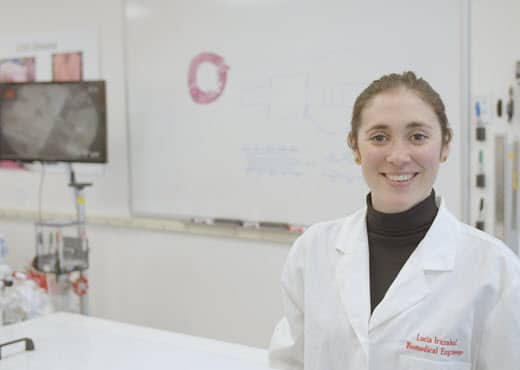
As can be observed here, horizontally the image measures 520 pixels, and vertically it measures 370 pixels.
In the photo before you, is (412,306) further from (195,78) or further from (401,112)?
(195,78)

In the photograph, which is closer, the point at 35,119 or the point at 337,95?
the point at 337,95

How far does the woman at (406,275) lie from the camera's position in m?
1.09

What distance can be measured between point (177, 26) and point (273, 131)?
791mm

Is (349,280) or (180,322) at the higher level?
(349,280)

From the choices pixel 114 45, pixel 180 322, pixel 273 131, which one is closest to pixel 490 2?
pixel 273 131

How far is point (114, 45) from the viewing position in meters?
3.43

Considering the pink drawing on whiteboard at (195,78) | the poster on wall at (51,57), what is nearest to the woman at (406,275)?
the pink drawing on whiteboard at (195,78)

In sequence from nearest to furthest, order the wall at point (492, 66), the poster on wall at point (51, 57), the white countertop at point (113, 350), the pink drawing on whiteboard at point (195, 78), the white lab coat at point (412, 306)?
the white lab coat at point (412, 306) < the white countertop at point (113, 350) < the wall at point (492, 66) < the pink drawing on whiteboard at point (195, 78) < the poster on wall at point (51, 57)

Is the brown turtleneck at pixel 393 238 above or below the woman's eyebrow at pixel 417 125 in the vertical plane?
below

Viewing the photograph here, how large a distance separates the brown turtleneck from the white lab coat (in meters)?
0.02

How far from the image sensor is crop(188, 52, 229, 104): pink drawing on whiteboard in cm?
306

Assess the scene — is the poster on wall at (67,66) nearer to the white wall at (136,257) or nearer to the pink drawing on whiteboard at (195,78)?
the white wall at (136,257)

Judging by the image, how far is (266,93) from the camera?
116 inches

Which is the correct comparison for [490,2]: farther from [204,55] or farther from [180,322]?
[180,322]
